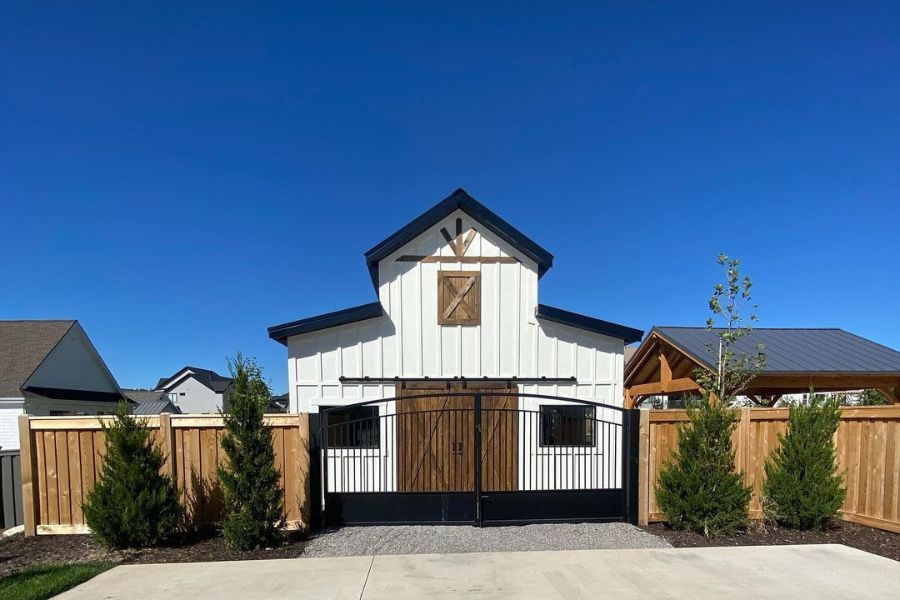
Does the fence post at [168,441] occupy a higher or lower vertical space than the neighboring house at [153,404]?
higher

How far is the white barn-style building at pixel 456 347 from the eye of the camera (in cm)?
861

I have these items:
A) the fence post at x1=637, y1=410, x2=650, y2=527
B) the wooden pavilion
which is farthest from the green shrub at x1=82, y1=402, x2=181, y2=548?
the wooden pavilion

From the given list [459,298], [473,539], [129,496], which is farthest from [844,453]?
[129,496]

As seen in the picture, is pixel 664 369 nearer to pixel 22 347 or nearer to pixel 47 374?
pixel 47 374

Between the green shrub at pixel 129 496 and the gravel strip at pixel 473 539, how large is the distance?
1.97 metres

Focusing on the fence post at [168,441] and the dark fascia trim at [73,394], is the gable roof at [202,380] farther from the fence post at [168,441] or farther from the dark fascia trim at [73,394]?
the fence post at [168,441]

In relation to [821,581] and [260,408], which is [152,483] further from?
[821,581]

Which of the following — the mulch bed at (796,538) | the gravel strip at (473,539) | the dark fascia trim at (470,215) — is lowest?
the mulch bed at (796,538)

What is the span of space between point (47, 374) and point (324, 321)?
13.9 m

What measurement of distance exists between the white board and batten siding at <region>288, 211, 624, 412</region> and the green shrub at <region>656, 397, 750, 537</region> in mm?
2281

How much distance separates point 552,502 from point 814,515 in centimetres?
357

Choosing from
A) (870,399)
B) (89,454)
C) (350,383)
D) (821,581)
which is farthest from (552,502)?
(870,399)

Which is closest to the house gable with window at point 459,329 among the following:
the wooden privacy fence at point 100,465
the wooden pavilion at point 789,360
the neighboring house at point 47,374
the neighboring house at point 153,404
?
the wooden privacy fence at point 100,465

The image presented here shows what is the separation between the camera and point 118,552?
6.15 meters
